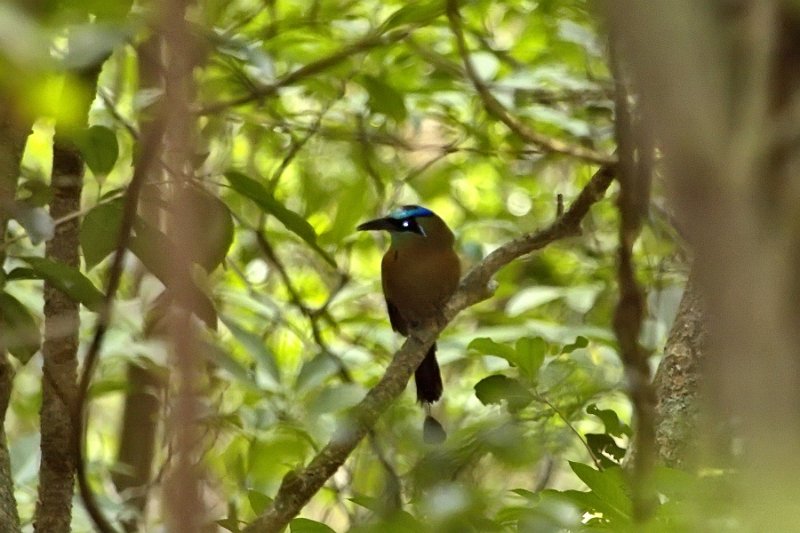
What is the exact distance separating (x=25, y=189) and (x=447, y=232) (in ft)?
6.98

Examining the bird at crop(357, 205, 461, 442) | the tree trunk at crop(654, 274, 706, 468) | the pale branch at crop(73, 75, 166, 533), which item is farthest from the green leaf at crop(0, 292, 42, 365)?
the bird at crop(357, 205, 461, 442)

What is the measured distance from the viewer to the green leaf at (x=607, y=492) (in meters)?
1.50

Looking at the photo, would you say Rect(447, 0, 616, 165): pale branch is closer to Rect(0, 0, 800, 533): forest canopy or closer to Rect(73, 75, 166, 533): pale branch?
Rect(0, 0, 800, 533): forest canopy

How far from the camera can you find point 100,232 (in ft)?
7.21

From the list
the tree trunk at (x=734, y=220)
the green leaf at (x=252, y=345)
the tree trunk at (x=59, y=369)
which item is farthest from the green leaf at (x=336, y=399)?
the tree trunk at (x=734, y=220)

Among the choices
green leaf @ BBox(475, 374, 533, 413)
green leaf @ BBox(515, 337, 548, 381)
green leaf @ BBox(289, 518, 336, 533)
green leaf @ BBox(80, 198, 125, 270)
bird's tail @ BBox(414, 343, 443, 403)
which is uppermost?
bird's tail @ BBox(414, 343, 443, 403)

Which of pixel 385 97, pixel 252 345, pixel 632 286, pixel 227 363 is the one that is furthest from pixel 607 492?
pixel 385 97

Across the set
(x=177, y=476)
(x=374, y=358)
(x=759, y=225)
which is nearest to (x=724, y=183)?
(x=759, y=225)

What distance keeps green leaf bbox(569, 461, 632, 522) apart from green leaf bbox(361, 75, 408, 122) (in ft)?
6.46

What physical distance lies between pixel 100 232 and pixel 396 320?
2229mm

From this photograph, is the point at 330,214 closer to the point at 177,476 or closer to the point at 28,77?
the point at 28,77

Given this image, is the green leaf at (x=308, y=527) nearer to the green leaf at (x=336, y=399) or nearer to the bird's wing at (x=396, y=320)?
the green leaf at (x=336, y=399)

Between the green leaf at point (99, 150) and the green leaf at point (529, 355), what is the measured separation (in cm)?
86

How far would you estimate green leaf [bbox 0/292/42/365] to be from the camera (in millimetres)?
2178
